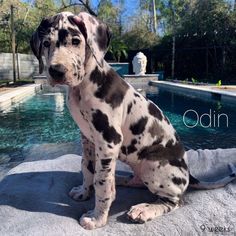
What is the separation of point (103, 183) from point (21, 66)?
989 inches

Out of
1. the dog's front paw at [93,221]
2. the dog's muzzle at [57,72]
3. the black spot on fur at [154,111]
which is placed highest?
the dog's muzzle at [57,72]

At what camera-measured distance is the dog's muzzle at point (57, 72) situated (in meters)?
2.07

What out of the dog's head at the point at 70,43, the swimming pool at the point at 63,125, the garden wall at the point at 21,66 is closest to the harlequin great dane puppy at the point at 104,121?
the dog's head at the point at 70,43

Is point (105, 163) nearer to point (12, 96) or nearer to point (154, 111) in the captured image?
point (154, 111)

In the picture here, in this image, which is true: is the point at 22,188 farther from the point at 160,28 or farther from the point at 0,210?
the point at 160,28

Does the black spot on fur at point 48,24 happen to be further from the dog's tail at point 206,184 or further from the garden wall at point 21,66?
the garden wall at point 21,66

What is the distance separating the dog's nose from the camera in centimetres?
207

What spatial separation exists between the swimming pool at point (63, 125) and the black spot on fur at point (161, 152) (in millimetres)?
3462

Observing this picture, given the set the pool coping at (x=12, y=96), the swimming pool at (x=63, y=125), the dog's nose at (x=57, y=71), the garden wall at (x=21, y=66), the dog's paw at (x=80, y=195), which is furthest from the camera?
the garden wall at (x=21, y=66)

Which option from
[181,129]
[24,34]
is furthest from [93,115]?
[24,34]

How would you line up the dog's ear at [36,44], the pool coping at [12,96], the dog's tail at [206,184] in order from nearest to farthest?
1. the dog's ear at [36,44]
2. the dog's tail at [206,184]
3. the pool coping at [12,96]

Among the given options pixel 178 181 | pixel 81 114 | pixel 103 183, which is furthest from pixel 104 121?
pixel 178 181

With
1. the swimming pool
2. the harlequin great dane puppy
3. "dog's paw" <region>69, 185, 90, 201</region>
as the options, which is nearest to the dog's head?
the harlequin great dane puppy

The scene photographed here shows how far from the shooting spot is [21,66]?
1029 inches
